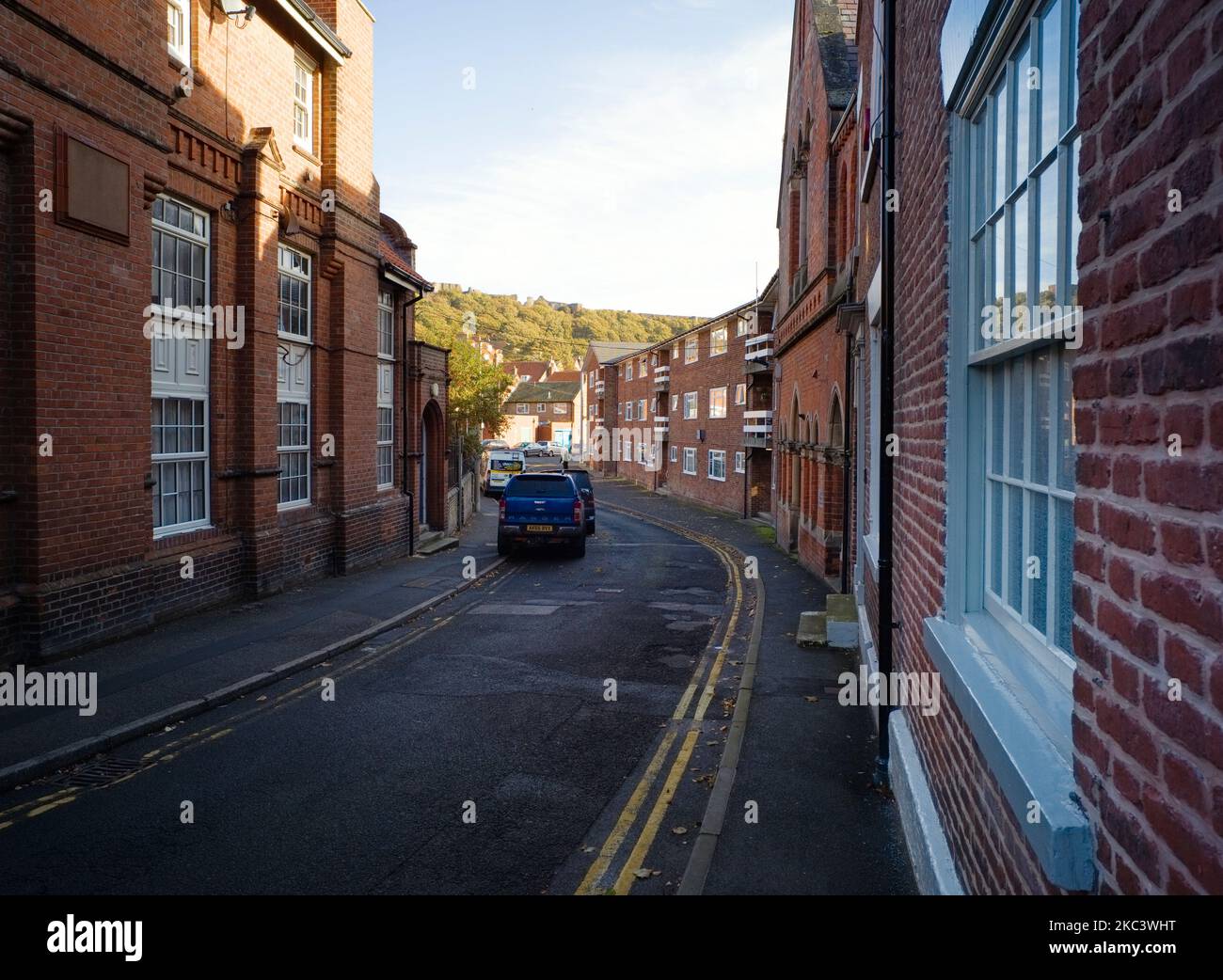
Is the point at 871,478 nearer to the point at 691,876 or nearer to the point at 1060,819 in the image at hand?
the point at 691,876

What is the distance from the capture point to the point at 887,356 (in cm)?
638

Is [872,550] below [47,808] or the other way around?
the other way around

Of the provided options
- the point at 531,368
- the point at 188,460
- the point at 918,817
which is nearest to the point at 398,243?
the point at 188,460

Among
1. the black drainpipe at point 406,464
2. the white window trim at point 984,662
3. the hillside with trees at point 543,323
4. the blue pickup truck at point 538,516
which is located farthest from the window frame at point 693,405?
the hillside with trees at point 543,323

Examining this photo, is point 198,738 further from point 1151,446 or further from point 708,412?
point 708,412

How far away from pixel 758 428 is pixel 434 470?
14017mm

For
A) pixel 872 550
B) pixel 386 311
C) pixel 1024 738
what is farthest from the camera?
pixel 386 311

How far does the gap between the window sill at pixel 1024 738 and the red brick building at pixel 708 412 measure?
2960cm

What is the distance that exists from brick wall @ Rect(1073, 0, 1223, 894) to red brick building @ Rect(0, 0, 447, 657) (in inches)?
404

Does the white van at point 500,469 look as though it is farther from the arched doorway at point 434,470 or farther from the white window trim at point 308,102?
the white window trim at point 308,102

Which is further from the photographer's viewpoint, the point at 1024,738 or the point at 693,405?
the point at 693,405

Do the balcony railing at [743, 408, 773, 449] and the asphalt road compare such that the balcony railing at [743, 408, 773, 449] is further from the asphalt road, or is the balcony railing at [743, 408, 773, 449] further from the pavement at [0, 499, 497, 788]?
the asphalt road
